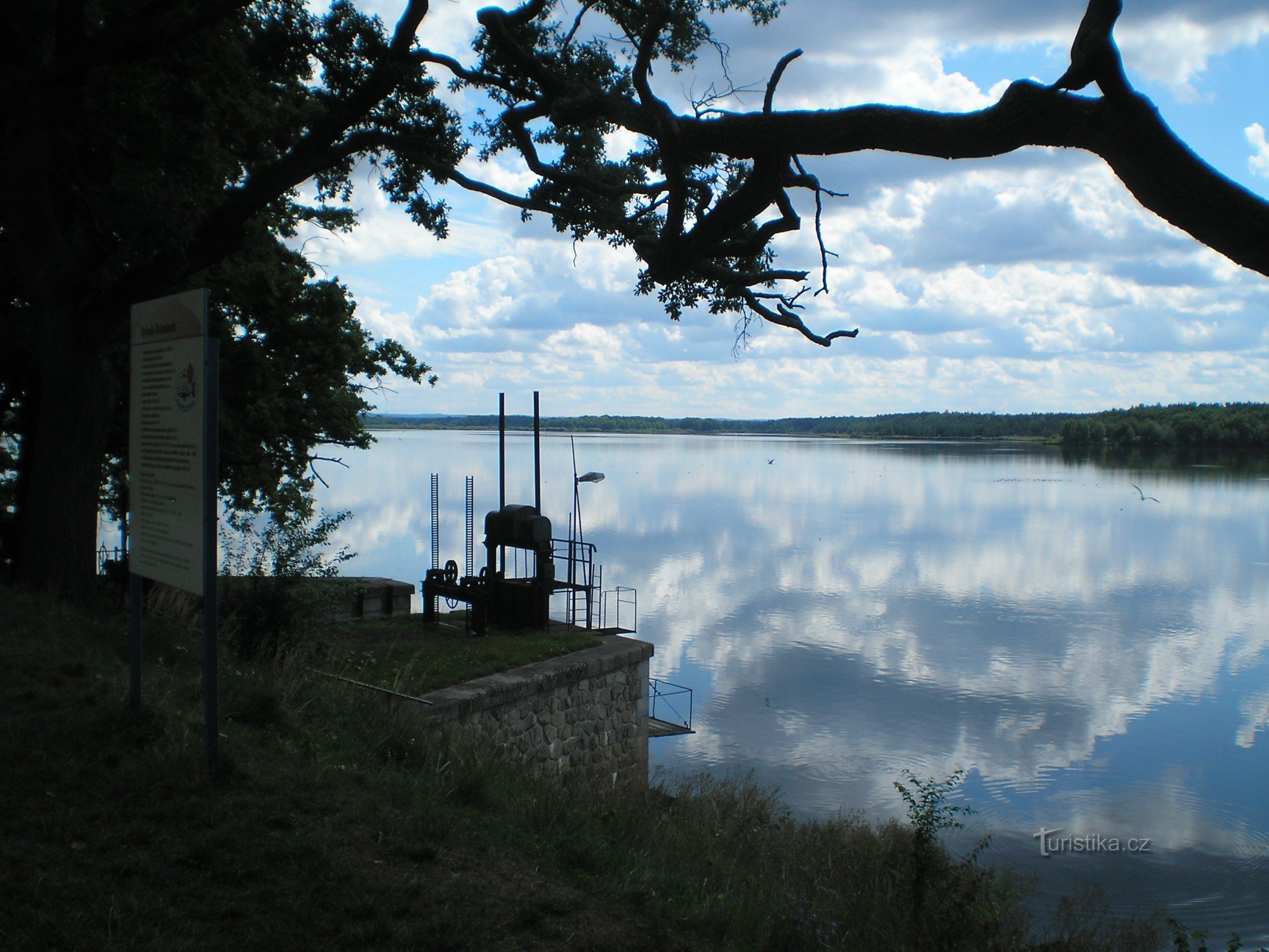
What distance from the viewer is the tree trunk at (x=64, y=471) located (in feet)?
30.8

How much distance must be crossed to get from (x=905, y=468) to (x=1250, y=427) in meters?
43.5

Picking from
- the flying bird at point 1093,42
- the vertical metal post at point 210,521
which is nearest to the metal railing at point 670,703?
the vertical metal post at point 210,521

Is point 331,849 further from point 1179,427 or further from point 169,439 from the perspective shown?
point 1179,427

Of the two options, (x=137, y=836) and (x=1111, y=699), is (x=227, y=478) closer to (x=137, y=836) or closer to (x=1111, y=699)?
(x=137, y=836)

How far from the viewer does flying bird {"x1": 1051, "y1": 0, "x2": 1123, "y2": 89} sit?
3.92 meters

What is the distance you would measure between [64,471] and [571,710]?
6643mm

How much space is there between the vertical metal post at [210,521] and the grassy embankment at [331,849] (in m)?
0.43

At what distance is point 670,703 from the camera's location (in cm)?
2417

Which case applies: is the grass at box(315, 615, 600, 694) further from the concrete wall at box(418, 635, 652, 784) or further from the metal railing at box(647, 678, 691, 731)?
the metal railing at box(647, 678, 691, 731)

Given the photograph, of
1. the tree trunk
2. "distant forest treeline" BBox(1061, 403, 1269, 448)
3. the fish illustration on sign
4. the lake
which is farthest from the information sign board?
"distant forest treeline" BBox(1061, 403, 1269, 448)

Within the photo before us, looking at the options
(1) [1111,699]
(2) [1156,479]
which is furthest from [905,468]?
(1) [1111,699]

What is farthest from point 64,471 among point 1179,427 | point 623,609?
point 1179,427

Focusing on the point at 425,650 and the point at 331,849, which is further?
the point at 425,650

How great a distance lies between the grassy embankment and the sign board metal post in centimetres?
47
